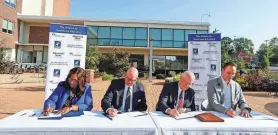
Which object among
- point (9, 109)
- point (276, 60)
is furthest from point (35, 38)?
point (276, 60)

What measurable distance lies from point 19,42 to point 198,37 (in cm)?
2571

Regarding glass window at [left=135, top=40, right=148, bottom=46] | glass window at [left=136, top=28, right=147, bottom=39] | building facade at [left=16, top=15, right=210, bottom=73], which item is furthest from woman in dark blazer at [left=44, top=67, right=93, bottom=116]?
glass window at [left=136, top=28, right=147, bottom=39]

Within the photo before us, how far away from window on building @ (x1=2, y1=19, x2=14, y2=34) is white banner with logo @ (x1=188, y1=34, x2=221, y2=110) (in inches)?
921

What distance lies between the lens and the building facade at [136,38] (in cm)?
2608

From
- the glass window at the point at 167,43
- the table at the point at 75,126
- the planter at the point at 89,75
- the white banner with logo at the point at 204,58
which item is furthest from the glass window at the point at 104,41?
the table at the point at 75,126

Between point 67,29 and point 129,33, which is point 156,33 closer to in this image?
point 129,33

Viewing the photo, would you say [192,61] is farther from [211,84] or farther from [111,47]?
[111,47]

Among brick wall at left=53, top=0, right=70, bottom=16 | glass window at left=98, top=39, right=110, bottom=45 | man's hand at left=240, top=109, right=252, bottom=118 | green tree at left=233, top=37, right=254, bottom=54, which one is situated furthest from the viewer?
green tree at left=233, top=37, right=254, bottom=54

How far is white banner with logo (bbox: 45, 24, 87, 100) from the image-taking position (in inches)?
223

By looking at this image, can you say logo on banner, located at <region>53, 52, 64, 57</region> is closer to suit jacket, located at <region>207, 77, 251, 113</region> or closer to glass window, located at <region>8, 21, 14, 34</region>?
suit jacket, located at <region>207, 77, 251, 113</region>

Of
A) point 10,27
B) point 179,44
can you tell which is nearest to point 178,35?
point 179,44

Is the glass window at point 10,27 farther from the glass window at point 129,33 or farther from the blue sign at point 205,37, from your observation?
the blue sign at point 205,37

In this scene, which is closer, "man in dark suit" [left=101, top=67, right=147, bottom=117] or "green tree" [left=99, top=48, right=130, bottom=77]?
"man in dark suit" [left=101, top=67, right=147, bottom=117]

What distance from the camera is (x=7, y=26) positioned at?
2466 centimetres
